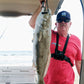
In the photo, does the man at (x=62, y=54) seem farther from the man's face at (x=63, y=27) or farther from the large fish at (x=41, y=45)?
the large fish at (x=41, y=45)

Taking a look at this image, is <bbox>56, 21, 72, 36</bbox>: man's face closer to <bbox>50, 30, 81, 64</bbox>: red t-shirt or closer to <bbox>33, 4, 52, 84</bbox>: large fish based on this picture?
<bbox>50, 30, 81, 64</bbox>: red t-shirt

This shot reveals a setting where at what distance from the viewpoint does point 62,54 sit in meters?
1.72

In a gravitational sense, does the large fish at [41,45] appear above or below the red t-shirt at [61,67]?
above

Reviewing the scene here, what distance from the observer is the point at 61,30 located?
1791 mm

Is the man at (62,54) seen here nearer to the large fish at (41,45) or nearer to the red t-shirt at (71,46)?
the red t-shirt at (71,46)

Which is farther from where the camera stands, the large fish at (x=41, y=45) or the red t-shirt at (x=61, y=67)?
the red t-shirt at (x=61, y=67)

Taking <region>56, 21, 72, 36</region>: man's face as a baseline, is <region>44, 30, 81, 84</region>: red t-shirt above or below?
below

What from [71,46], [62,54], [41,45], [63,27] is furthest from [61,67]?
[41,45]

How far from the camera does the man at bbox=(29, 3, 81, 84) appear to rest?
171 centimetres

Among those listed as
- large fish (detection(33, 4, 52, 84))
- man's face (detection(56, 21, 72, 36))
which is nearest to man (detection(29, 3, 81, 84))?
man's face (detection(56, 21, 72, 36))

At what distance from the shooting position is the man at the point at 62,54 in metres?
1.71

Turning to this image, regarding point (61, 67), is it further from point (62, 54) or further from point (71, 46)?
point (71, 46)

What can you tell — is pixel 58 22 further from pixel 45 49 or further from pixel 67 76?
pixel 45 49

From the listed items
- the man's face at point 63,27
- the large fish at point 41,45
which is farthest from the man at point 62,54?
the large fish at point 41,45
